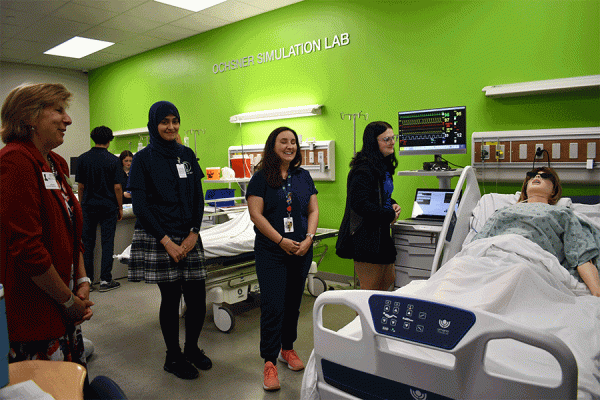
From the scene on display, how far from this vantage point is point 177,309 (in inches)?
98.2

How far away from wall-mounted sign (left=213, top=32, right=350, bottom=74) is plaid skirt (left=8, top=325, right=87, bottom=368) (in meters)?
3.72

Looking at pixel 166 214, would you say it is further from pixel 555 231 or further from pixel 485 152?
pixel 485 152

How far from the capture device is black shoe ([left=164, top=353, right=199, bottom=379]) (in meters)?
2.54

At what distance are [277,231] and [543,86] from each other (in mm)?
2327

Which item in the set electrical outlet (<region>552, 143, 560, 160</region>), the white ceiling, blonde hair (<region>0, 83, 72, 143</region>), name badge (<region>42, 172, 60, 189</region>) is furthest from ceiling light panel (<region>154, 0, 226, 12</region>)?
name badge (<region>42, 172, 60, 189</region>)

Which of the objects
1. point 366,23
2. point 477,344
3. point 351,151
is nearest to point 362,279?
point 477,344

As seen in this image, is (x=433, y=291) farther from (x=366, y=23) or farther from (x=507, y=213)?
(x=366, y=23)

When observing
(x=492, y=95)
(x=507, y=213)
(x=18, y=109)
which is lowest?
(x=507, y=213)

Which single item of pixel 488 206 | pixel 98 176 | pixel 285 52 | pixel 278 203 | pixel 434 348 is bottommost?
pixel 434 348

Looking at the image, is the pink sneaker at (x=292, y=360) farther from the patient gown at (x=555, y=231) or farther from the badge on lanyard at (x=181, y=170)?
the patient gown at (x=555, y=231)

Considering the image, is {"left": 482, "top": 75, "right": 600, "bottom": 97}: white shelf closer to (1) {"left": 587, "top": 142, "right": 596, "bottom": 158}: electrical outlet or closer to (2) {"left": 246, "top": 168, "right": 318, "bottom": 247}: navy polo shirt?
(1) {"left": 587, "top": 142, "right": 596, "bottom": 158}: electrical outlet

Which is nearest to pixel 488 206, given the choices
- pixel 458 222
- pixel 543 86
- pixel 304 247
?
pixel 458 222

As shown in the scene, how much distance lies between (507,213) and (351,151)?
209cm

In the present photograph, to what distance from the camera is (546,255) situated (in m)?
2.25
